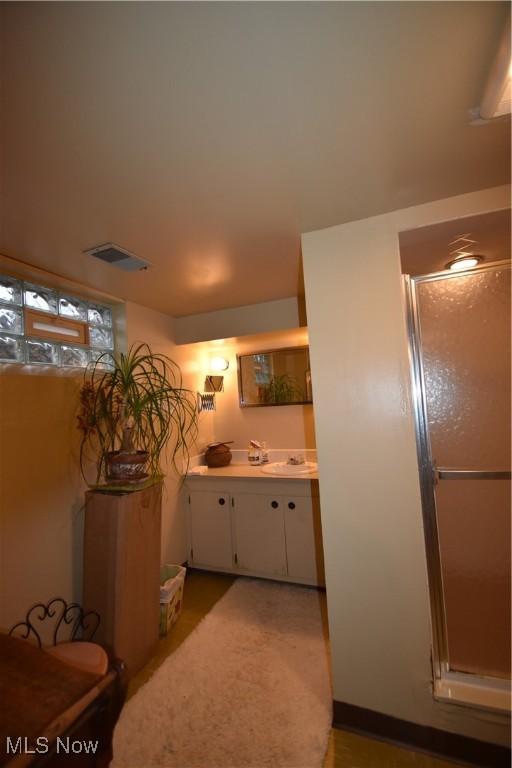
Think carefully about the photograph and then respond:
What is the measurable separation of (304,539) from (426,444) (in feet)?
4.15

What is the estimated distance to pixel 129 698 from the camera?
150 centimetres

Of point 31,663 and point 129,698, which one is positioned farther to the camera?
point 129,698

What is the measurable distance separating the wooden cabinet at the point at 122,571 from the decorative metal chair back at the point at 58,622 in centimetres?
7

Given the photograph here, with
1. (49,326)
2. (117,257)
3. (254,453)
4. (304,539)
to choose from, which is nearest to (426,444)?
(304,539)

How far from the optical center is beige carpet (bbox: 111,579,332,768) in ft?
4.09

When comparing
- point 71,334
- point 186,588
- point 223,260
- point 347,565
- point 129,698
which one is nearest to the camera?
point 347,565

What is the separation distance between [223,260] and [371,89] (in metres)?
1.06

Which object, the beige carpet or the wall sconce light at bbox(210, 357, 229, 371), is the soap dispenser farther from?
the beige carpet

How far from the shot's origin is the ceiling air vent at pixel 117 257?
155cm

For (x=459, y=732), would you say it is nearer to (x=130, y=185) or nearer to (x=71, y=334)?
(x=130, y=185)

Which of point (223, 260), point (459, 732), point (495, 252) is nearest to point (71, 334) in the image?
point (223, 260)

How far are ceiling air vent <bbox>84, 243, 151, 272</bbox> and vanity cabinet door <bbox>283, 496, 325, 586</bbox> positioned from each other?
73.8 inches

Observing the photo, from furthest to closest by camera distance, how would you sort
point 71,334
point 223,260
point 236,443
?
point 236,443, point 71,334, point 223,260

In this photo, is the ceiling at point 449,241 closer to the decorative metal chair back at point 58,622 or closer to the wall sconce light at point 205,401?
the wall sconce light at point 205,401
